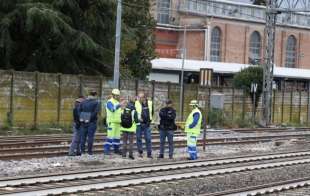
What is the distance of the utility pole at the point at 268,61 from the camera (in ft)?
147

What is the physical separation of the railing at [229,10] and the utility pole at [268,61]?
190 ft

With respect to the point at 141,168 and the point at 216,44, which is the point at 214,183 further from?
the point at 216,44

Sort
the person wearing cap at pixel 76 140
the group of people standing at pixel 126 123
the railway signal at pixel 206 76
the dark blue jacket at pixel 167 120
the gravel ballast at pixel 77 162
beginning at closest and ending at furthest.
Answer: the gravel ballast at pixel 77 162
the person wearing cap at pixel 76 140
the group of people standing at pixel 126 123
the dark blue jacket at pixel 167 120
the railway signal at pixel 206 76

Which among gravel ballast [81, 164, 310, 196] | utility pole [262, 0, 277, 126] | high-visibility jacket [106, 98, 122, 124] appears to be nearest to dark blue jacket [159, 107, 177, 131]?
high-visibility jacket [106, 98, 122, 124]

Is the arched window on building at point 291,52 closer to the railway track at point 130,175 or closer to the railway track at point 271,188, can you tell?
the railway track at point 130,175

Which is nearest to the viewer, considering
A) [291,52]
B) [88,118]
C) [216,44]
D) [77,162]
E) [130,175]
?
[130,175]

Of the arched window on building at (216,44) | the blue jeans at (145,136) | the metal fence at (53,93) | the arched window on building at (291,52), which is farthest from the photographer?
the arched window on building at (291,52)

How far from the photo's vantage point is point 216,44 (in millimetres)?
106500

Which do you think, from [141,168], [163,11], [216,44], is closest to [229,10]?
Answer: [216,44]

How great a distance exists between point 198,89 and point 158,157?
21614mm

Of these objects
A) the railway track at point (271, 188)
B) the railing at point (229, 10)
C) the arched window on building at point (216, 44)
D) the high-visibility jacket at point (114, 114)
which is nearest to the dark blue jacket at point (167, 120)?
the high-visibility jacket at point (114, 114)

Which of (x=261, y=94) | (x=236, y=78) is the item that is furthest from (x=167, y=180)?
(x=236, y=78)

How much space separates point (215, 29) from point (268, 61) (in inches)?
2377

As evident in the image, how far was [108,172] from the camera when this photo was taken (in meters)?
16.9
